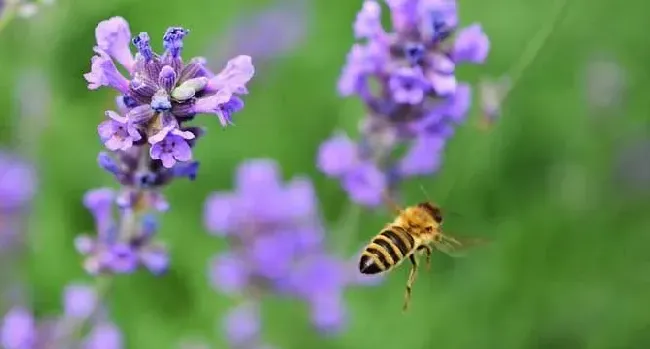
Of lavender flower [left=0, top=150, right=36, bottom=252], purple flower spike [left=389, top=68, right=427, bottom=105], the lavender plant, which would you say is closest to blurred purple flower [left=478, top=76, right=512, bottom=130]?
purple flower spike [left=389, top=68, right=427, bottom=105]

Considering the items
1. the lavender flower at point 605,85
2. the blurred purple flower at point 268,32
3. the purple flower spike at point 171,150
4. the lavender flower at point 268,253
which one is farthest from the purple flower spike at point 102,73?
the lavender flower at point 605,85

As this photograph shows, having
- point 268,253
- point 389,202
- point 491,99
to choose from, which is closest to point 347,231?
point 268,253

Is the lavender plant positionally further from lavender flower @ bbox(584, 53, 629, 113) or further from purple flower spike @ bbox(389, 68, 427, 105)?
lavender flower @ bbox(584, 53, 629, 113)

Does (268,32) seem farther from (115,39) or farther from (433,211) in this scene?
(115,39)

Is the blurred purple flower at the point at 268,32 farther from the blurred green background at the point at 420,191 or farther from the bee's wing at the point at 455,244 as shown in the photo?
the bee's wing at the point at 455,244

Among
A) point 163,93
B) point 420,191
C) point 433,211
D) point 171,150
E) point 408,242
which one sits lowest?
point 171,150

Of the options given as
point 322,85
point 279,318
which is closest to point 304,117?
point 322,85
